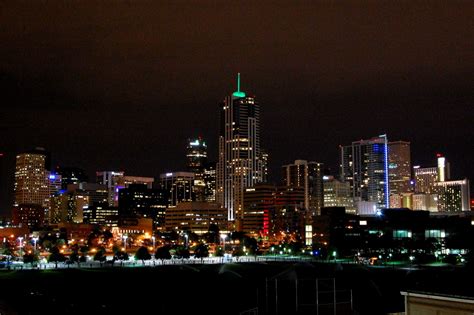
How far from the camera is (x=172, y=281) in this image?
71.6m

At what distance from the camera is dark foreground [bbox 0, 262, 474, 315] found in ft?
144

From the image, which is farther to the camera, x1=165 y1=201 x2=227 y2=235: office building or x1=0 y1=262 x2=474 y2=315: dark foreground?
x1=165 y1=201 x2=227 y2=235: office building

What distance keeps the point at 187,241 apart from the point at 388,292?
7732 cm

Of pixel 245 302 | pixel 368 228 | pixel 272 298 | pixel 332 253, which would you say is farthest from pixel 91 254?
pixel 272 298

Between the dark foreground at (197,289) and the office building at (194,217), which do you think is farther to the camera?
the office building at (194,217)

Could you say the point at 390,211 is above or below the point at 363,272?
above

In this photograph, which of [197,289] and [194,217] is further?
[194,217]

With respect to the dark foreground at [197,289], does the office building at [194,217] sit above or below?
above

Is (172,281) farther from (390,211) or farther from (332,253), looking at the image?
(390,211)

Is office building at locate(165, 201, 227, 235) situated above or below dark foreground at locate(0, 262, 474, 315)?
above

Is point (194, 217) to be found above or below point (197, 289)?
above

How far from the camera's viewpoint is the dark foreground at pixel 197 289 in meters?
43.8

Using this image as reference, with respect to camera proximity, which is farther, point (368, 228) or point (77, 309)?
point (368, 228)

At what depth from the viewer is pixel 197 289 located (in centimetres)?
6556
